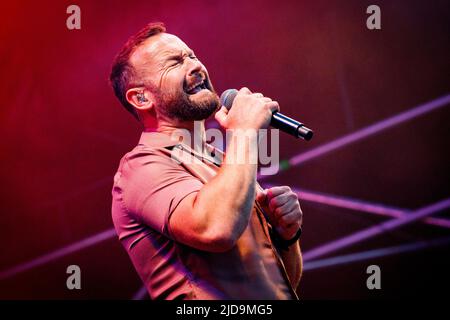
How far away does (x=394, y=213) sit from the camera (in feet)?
8.66

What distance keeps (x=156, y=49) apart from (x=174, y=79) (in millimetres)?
121

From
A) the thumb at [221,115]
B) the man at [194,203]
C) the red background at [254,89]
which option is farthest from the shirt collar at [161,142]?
the red background at [254,89]

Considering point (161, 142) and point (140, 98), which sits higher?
point (140, 98)

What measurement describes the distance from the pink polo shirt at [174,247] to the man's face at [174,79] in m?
0.21

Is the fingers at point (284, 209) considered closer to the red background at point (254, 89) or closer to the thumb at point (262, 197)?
the thumb at point (262, 197)

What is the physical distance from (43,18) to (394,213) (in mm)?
2131

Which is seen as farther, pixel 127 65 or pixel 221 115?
pixel 127 65

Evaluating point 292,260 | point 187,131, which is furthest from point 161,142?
point 292,260

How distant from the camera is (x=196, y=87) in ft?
4.78

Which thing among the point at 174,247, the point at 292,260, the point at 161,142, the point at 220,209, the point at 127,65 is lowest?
the point at 292,260

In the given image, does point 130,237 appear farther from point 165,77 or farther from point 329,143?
point 329,143

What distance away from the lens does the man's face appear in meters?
1.43

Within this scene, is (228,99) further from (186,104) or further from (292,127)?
(292,127)

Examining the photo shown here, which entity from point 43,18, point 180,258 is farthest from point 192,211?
point 43,18
